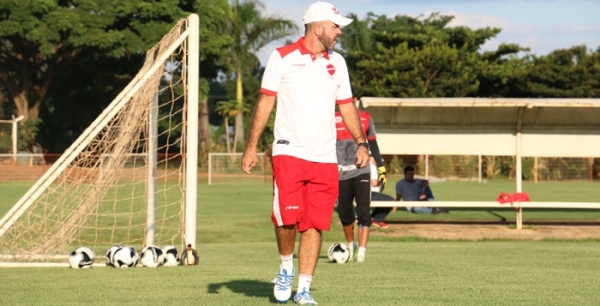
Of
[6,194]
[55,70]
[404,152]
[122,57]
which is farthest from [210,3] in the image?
[404,152]

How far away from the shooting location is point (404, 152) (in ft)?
71.5

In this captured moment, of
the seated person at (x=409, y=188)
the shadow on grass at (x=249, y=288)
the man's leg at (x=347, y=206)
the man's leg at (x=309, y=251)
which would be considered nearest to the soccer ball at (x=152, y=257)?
the shadow on grass at (x=249, y=288)

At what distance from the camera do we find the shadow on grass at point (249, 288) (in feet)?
27.3

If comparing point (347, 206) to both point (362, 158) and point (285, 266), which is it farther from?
point (285, 266)

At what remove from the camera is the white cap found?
24.6 feet

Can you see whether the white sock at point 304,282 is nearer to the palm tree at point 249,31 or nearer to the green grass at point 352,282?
the green grass at point 352,282

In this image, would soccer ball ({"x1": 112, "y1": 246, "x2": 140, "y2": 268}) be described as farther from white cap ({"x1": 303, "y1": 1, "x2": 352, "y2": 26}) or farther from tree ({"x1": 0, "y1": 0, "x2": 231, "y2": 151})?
tree ({"x1": 0, "y1": 0, "x2": 231, "y2": 151})

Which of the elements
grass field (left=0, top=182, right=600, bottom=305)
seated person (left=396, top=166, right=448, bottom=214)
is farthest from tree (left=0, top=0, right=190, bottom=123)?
grass field (left=0, top=182, right=600, bottom=305)

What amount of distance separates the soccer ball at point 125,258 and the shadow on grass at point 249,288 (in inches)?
96.8

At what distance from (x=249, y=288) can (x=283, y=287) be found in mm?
1428

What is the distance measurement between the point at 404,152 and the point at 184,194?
9.65 meters

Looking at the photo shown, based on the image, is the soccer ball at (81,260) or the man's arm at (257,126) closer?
the man's arm at (257,126)

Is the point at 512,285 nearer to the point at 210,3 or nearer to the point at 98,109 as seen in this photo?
the point at 210,3

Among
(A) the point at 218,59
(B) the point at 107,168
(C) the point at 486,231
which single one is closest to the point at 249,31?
(A) the point at 218,59
